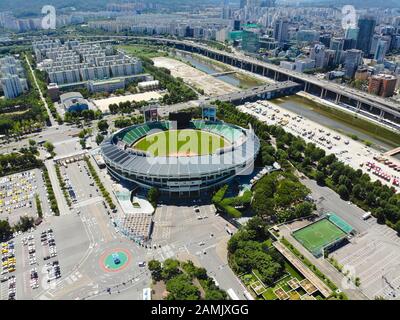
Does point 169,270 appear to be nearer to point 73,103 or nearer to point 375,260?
point 375,260

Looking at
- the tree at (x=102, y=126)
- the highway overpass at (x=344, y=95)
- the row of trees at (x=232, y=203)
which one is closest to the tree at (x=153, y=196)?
the row of trees at (x=232, y=203)

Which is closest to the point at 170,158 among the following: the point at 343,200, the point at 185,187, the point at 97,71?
the point at 185,187

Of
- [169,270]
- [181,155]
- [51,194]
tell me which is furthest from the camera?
[181,155]

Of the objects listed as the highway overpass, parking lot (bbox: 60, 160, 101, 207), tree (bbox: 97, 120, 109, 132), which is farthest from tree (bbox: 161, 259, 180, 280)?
the highway overpass

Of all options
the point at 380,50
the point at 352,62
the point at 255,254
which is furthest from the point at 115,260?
the point at 380,50

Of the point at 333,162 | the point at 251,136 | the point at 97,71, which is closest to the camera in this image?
the point at 333,162

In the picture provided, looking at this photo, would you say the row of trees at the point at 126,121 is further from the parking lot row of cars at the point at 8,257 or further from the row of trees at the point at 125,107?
the parking lot row of cars at the point at 8,257

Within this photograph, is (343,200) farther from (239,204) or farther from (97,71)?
(97,71)
